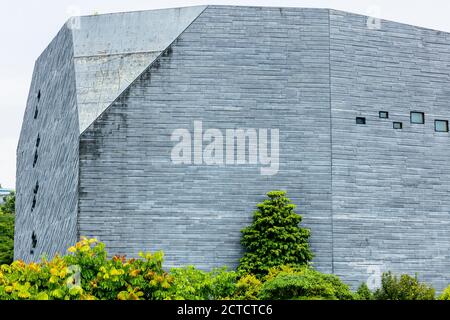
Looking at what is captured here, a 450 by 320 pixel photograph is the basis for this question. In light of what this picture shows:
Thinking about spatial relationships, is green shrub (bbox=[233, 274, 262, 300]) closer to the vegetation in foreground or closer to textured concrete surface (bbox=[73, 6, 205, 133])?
the vegetation in foreground

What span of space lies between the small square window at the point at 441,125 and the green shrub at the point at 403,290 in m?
5.64

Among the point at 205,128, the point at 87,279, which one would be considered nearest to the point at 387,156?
the point at 205,128

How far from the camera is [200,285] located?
2136 cm

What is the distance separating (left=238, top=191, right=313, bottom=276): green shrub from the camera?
82.9ft

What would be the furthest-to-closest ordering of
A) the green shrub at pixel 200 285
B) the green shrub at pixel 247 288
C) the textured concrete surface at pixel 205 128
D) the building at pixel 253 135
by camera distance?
the building at pixel 253 135
the textured concrete surface at pixel 205 128
the green shrub at pixel 247 288
the green shrub at pixel 200 285

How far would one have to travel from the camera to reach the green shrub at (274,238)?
A: 25.3 meters

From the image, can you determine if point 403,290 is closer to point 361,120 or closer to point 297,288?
point 297,288

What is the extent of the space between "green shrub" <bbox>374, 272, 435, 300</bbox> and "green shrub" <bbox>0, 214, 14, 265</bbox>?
28996 mm

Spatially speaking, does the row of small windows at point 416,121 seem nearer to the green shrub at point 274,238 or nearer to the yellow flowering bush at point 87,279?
the green shrub at point 274,238

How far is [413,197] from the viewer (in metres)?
27.5

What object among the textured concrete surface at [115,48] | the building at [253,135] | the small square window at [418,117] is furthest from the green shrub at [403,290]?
the textured concrete surface at [115,48]
